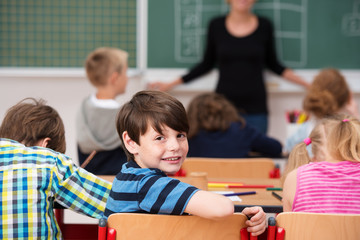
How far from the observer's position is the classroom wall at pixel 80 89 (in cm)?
466

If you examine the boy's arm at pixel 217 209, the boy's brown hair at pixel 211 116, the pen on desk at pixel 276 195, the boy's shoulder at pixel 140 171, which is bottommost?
the pen on desk at pixel 276 195

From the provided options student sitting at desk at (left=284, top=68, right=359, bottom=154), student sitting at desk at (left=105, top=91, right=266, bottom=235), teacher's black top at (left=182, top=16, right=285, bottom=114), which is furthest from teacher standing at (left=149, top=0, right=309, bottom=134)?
student sitting at desk at (left=105, top=91, right=266, bottom=235)

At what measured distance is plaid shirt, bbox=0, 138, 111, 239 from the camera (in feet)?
5.65

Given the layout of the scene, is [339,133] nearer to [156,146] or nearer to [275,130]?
[156,146]

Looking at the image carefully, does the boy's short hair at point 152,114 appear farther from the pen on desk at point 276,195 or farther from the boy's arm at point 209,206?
the pen on desk at point 276,195

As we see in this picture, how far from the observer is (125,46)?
4695mm

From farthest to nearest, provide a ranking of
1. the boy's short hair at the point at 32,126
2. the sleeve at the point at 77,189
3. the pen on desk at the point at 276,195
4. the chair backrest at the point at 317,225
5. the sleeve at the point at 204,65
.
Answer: the sleeve at the point at 204,65, the pen on desk at the point at 276,195, the boy's short hair at the point at 32,126, the sleeve at the point at 77,189, the chair backrest at the point at 317,225

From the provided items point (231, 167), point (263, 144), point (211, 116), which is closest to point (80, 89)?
point (211, 116)

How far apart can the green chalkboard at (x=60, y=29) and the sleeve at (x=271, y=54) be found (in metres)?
1.19

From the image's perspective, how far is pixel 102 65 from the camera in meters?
3.59

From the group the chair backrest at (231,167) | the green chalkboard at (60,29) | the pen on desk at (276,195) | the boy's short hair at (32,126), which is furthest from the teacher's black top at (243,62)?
the boy's short hair at (32,126)

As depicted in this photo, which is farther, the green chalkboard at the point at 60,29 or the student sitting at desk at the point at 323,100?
the green chalkboard at the point at 60,29

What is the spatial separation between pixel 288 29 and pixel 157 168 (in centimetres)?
330

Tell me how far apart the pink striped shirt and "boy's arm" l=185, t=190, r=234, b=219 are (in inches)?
22.2
